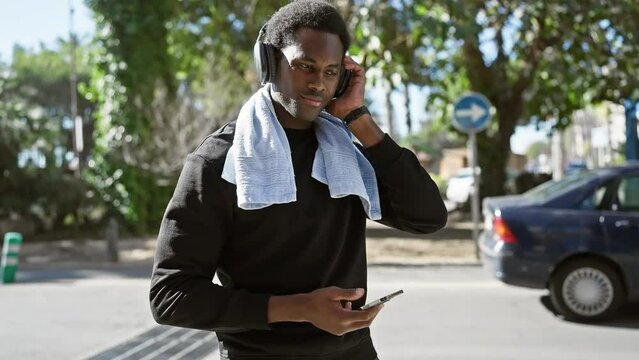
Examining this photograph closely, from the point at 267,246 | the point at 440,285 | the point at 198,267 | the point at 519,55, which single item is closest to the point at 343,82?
the point at 267,246

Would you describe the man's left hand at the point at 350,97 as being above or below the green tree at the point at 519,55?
below

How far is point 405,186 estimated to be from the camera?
1.78 m

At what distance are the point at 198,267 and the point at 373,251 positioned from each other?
11.2 m

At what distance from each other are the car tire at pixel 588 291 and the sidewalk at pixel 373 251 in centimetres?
375

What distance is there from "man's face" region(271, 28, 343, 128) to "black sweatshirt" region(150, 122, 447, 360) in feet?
0.28

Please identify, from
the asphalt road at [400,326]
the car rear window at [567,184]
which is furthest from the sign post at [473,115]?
the car rear window at [567,184]

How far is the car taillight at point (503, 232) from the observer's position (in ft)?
24.0

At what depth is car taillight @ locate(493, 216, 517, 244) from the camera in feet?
24.0

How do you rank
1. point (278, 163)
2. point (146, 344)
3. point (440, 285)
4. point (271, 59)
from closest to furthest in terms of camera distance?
point (278, 163) < point (271, 59) < point (146, 344) < point (440, 285)

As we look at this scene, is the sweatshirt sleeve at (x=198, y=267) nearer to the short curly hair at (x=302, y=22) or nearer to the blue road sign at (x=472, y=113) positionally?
the short curly hair at (x=302, y=22)

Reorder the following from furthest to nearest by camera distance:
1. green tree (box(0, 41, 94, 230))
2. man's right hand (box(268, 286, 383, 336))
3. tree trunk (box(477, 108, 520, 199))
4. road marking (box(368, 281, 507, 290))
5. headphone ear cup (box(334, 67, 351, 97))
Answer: tree trunk (box(477, 108, 520, 199))
green tree (box(0, 41, 94, 230))
road marking (box(368, 281, 507, 290))
headphone ear cup (box(334, 67, 351, 97))
man's right hand (box(268, 286, 383, 336))

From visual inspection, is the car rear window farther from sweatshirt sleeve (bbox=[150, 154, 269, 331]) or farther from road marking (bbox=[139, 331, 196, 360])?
sweatshirt sleeve (bbox=[150, 154, 269, 331])

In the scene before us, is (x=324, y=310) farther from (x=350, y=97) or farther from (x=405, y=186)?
(x=350, y=97)

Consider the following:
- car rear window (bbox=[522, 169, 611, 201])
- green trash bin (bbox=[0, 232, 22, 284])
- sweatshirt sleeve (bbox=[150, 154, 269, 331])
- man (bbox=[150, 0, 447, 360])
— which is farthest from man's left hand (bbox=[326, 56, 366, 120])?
green trash bin (bbox=[0, 232, 22, 284])
